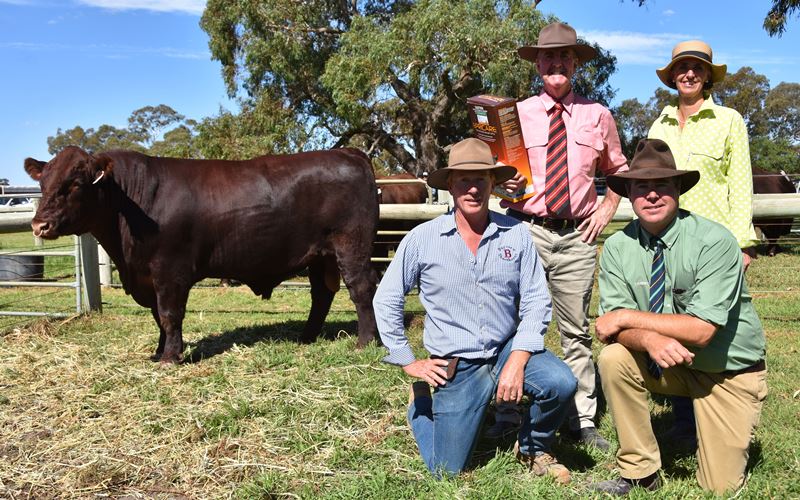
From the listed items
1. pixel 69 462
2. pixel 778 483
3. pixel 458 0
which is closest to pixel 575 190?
pixel 778 483

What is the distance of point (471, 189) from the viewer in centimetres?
351

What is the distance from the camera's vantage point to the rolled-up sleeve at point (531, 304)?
3.42 metres

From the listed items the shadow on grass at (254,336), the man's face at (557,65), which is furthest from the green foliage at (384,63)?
the man's face at (557,65)

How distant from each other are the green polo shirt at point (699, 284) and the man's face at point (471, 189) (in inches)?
27.2

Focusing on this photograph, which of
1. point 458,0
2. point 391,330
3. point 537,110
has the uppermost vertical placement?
point 458,0

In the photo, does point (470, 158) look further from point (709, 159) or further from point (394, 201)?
point (394, 201)

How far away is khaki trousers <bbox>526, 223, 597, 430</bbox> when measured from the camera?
409cm

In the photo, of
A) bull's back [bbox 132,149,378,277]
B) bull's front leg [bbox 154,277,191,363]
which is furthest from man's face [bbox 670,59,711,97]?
bull's front leg [bbox 154,277,191,363]

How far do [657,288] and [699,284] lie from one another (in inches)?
7.6

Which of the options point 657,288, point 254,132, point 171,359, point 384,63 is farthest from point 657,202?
point 254,132

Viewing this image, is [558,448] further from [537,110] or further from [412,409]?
[537,110]

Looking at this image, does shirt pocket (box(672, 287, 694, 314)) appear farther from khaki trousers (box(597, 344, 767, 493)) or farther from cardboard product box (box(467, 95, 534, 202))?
cardboard product box (box(467, 95, 534, 202))

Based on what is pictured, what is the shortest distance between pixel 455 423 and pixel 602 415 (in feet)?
4.51

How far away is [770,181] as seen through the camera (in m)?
14.6
